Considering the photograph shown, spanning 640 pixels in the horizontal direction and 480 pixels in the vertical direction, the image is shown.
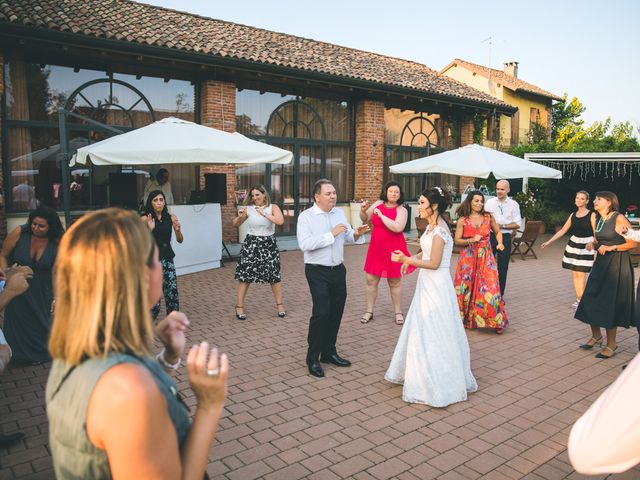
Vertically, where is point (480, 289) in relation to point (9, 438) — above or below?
above

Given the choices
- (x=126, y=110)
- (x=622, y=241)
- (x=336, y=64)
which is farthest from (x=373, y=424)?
(x=336, y=64)

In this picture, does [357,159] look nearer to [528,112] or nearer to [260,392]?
[260,392]

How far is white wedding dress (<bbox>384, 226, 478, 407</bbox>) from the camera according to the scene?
4.56 m

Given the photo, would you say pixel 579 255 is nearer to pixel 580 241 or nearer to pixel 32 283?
pixel 580 241

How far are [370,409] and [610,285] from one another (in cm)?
322

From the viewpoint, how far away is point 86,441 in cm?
134

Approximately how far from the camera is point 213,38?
44.3ft

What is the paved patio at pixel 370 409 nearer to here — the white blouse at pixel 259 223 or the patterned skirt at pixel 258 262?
the patterned skirt at pixel 258 262

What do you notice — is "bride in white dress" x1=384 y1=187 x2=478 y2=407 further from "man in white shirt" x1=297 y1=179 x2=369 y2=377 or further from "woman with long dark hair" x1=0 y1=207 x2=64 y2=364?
"woman with long dark hair" x1=0 y1=207 x2=64 y2=364

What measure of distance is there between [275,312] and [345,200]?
8.98 m

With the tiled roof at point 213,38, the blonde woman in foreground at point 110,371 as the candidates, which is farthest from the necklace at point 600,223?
the tiled roof at point 213,38

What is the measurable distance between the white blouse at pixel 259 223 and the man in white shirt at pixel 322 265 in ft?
6.11

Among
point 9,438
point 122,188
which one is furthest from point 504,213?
point 9,438

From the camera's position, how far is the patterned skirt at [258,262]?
23.4 ft
